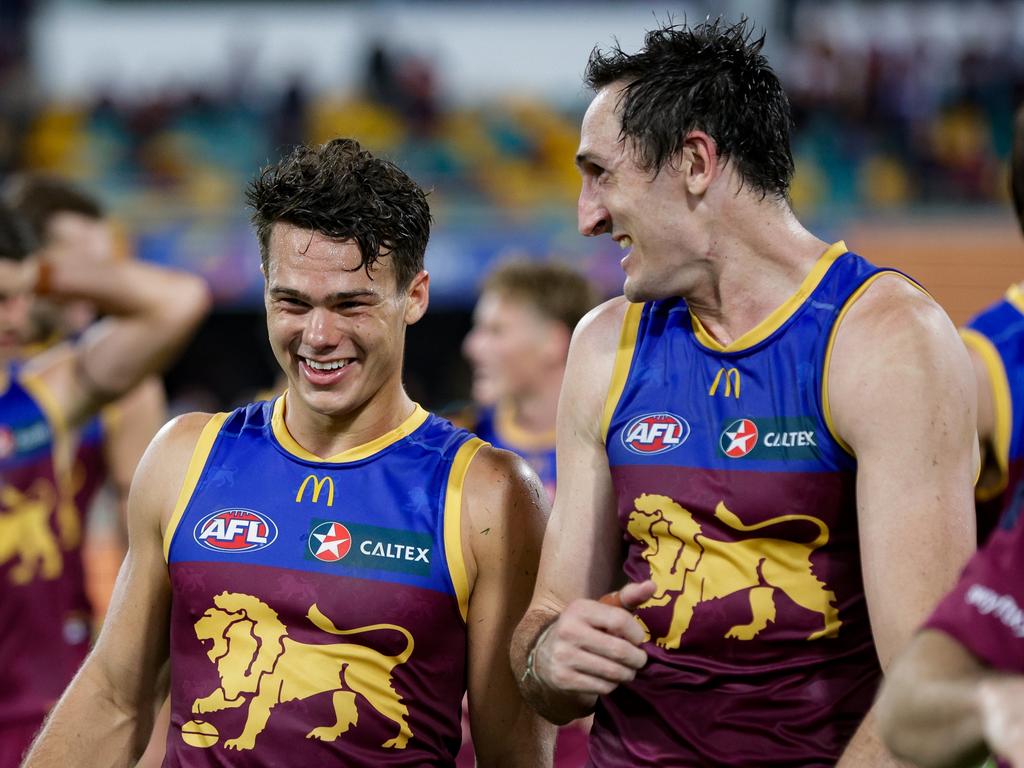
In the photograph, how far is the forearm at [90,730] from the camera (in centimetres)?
321

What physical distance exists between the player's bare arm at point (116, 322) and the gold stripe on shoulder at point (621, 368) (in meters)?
2.29

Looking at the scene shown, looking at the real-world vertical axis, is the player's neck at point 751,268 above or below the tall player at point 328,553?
above

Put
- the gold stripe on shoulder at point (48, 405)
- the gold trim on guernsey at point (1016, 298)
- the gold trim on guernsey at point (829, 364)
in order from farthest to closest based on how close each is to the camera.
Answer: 1. the gold stripe on shoulder at point (48, 405)
2. the gold trim on guernsey at point (1016, 298)
3. the gold trim on guernsey at point (829, 364)

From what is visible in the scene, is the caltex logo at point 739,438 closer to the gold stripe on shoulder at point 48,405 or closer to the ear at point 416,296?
the ear at point 416,296

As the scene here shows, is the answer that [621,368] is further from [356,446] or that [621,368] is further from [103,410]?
[103,410]

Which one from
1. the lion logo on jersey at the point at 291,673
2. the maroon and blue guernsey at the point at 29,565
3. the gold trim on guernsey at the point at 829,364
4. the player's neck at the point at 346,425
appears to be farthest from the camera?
the maroon and blue guernsey at the point at 29,565

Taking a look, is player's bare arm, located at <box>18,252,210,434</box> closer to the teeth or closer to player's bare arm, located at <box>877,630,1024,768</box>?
the teeth

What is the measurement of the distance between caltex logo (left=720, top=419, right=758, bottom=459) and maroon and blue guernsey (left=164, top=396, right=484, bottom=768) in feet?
1.95

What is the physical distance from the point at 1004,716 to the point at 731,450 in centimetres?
114

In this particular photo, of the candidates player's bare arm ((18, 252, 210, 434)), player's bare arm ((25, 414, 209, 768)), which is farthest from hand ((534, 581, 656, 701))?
player's bare arm ((18, 252, 210, 434))

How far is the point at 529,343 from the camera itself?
6312 mm

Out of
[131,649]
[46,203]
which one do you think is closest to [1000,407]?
[131,649]

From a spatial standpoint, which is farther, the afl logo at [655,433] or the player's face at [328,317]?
the player's face at [328,317]

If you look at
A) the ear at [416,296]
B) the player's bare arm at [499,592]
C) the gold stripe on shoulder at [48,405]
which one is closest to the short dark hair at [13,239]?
the gold stripe on shoulder at [48,405]
